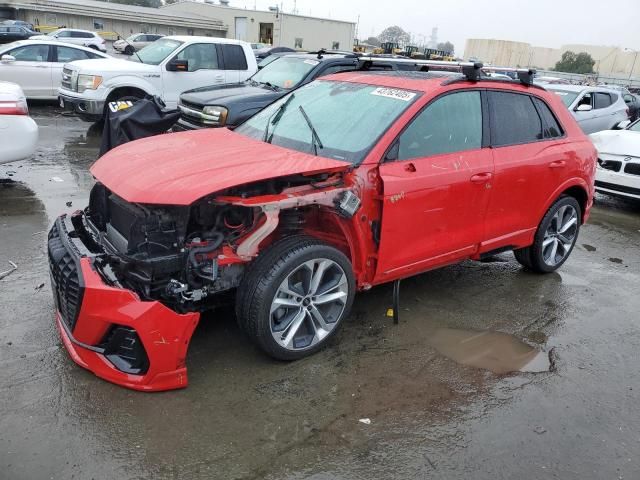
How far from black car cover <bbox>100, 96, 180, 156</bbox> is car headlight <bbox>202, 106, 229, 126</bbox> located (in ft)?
6.66

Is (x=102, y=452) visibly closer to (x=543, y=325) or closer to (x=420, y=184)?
(x=420, y=184)

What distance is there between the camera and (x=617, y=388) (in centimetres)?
360

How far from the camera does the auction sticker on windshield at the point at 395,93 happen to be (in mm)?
3951

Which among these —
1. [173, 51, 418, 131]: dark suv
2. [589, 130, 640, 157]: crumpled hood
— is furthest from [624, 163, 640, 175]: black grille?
[173, 51, 418, 131]: dark suv

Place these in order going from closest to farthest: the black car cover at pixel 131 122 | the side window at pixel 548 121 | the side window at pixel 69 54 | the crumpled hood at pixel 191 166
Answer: the crumpled hood at pixel 191 166, the side window at pixel 548 121, the black car cover at pixel 131 122, the side window at pixel 69 54

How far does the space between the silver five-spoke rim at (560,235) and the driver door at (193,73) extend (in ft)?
26.3

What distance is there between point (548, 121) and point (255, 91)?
520cm

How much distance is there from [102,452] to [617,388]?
3.21 m

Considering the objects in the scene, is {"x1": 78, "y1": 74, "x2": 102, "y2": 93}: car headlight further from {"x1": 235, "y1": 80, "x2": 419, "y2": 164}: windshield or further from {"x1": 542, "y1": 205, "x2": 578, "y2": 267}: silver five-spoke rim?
{"x1": 542, "y1": 205, "x2": 578, "y2": 267}: silver five-spoke rim

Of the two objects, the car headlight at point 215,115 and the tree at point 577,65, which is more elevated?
the tree at point 577,65

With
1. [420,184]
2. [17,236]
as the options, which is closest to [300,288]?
[420,184]

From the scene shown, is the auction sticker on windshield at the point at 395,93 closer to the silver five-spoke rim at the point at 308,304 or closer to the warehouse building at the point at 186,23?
the silver five-spoke rim at the point at 308,304

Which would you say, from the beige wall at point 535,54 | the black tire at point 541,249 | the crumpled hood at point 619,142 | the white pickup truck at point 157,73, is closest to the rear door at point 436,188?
the black tire at point 541,249

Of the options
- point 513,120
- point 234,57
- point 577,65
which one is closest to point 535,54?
point 577,65
